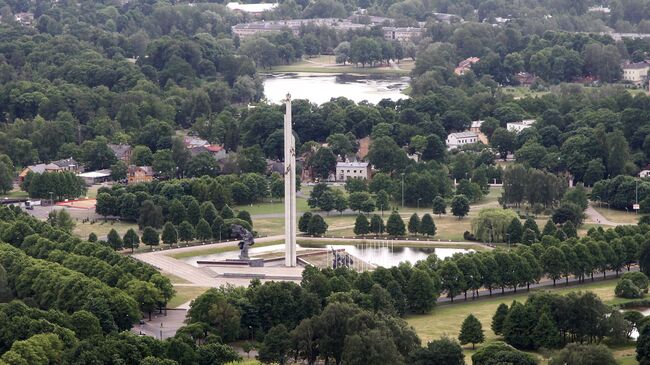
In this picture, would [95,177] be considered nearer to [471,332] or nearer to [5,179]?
[5,179]

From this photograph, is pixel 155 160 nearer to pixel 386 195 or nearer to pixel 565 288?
pixel 386 195

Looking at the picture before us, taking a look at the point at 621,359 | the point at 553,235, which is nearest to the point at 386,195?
the point at 553,235

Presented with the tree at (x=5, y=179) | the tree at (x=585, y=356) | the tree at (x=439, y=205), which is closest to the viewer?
the tree at (x=585, y=356)

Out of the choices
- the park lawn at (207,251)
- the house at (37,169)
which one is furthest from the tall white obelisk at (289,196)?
the house at (37,169)

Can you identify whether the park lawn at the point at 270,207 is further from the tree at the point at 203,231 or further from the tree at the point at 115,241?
the tree at the point at 115,241

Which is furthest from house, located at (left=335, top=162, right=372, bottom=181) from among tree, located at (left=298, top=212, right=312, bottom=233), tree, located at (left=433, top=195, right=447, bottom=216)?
tree, located at (left=298, top=212, right=312, bottom=233)

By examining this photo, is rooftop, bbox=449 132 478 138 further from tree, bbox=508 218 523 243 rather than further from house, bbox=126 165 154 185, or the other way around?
tree, bbox=508 218 523 243
